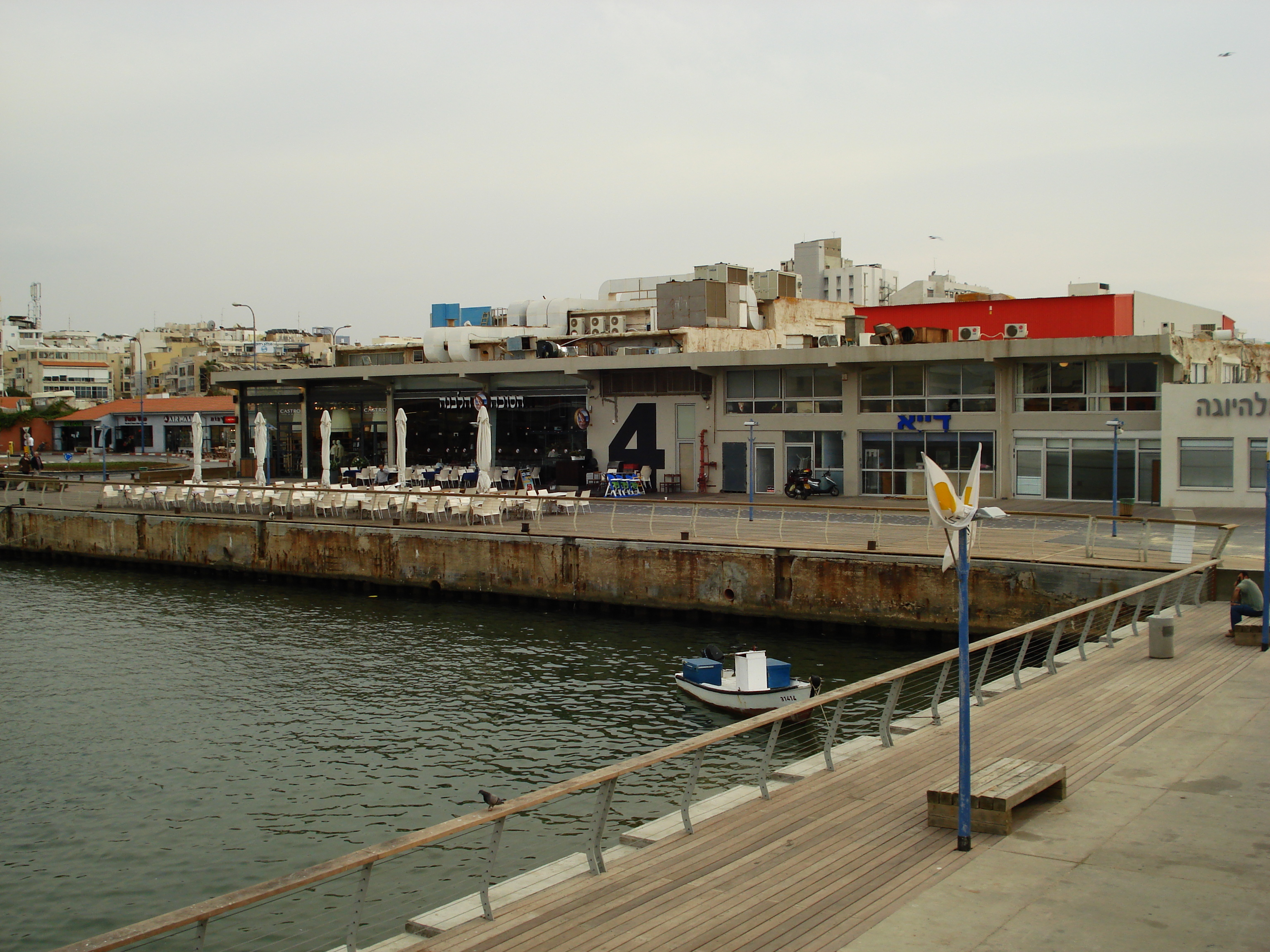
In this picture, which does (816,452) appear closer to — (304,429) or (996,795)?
(304,429)

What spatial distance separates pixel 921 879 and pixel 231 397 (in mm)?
102786

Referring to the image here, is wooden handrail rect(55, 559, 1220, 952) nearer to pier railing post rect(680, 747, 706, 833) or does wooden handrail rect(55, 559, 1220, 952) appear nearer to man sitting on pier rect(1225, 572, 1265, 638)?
pier railing post rect(680, 747, 706, 833)

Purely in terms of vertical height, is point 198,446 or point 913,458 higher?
point 198,446

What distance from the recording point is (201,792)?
52.5 ft

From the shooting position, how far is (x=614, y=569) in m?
29.2

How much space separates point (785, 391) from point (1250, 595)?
79.8 ft

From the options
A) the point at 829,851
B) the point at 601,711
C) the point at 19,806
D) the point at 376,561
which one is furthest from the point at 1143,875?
the point at 376,561

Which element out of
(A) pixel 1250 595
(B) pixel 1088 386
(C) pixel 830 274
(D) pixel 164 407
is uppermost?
(C) pixel 830 274

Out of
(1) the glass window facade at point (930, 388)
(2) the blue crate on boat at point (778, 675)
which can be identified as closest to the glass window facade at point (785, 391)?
(1) the glass window facade at point (930, 388)

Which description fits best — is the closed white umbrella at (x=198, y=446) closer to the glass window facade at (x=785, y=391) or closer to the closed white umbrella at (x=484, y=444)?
the closed white umbrella at (x=484, y=444)

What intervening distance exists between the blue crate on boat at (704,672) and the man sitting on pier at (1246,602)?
7316mm

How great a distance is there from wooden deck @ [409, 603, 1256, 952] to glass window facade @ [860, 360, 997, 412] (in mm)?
24517

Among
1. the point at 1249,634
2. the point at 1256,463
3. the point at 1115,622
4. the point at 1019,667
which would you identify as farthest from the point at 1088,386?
the point at 1019,667

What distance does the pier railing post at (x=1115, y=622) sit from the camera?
18203 millimetres
